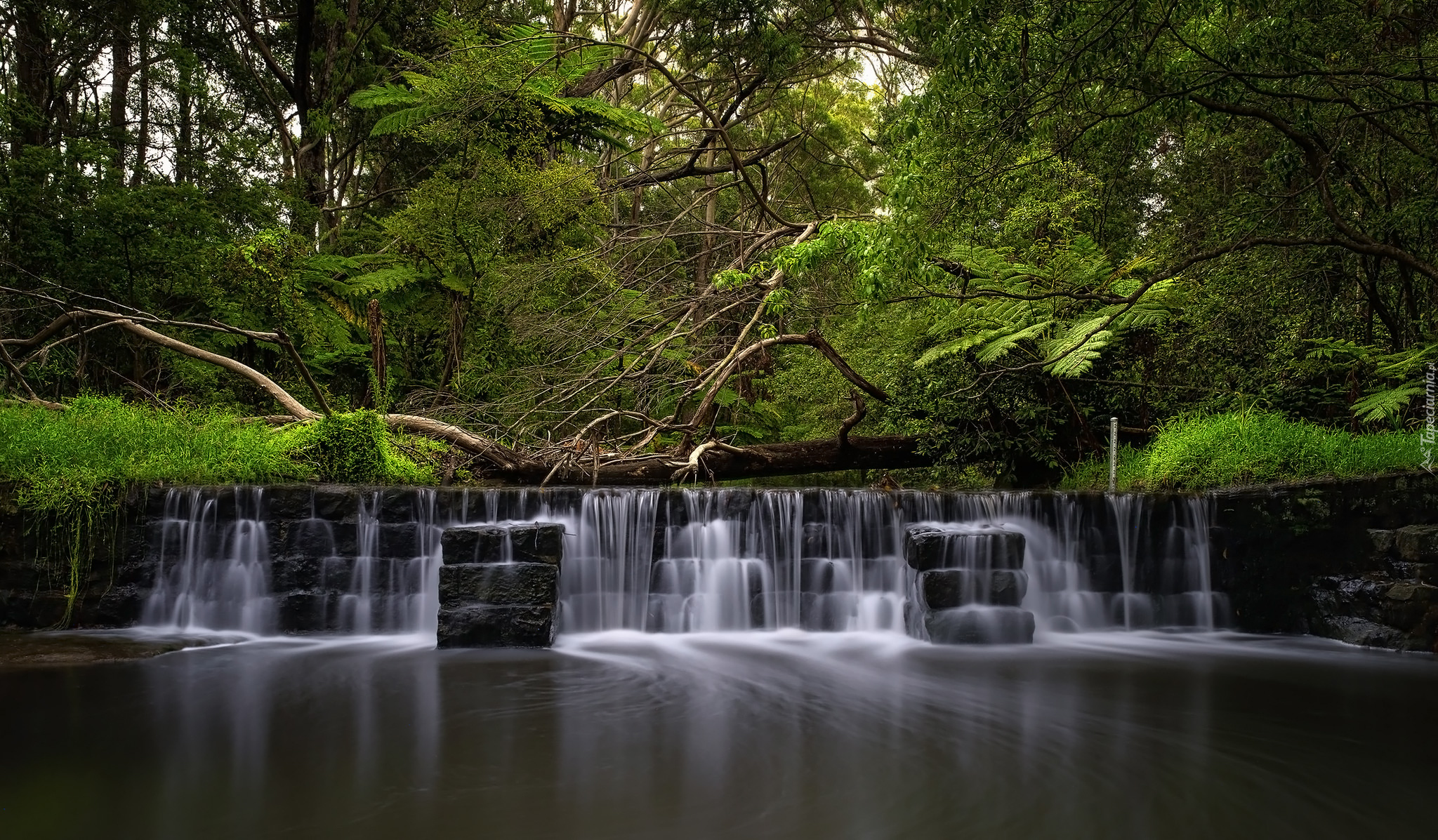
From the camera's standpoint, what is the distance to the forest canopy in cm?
780

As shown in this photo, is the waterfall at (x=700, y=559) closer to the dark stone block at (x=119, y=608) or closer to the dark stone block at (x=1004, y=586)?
the dark stone block at (x=1004, y=586)

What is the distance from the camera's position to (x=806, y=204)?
72.2 feet

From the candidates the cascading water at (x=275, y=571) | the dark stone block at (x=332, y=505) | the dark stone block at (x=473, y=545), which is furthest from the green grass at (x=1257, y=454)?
the dark stone block at (x=332, y=505)

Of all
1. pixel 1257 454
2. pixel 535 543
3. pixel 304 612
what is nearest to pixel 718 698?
pixel 535 543

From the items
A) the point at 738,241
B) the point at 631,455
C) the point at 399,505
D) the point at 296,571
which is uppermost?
the point at 738,241

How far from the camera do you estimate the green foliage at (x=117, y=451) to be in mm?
8375

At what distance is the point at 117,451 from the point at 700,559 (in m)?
5.82

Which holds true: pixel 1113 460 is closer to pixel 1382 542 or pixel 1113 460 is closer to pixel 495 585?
pixel 1382 542

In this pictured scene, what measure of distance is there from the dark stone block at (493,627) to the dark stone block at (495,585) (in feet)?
0.21

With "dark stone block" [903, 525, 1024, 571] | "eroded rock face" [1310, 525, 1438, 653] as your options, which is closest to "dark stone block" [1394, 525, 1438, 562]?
"eroded rock face" [1310, 525, 1438, 653]

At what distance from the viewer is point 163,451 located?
30.4ft

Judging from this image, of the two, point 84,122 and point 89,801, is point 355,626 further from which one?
point 84,122

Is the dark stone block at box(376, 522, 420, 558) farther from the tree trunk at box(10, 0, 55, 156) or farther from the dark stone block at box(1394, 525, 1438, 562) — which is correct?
the tree trunk at box(10, 0, 55, 156)

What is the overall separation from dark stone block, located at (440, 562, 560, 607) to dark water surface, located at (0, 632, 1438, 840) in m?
0.48
